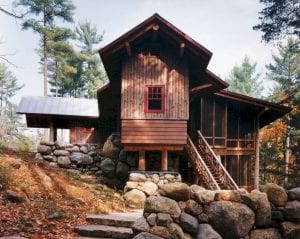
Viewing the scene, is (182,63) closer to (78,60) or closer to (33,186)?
(33,186)

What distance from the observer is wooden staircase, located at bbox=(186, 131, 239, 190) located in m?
11.6

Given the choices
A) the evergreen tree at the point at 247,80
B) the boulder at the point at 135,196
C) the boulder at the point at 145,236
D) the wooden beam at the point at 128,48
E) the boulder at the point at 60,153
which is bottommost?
the boulder at the point at 135,196

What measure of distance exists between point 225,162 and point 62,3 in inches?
846

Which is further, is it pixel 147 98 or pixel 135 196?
pixel 147 98

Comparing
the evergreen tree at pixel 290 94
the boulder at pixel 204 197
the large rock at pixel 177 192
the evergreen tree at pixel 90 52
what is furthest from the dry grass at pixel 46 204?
the evergreen tree at pixel 90 52

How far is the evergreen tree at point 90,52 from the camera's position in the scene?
1511 inches

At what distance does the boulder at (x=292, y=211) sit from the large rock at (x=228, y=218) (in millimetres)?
1129

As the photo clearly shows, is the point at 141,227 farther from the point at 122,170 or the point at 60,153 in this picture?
→ the point at 60,153

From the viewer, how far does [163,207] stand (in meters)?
6.73

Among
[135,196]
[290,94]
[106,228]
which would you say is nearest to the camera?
[106,228]

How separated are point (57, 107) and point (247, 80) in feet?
124

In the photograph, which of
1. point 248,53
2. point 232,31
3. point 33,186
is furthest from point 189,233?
point 248,53

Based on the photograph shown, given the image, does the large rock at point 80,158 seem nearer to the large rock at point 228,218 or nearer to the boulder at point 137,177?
the boulder at point 137,177

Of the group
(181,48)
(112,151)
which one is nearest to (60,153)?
(112,151)
